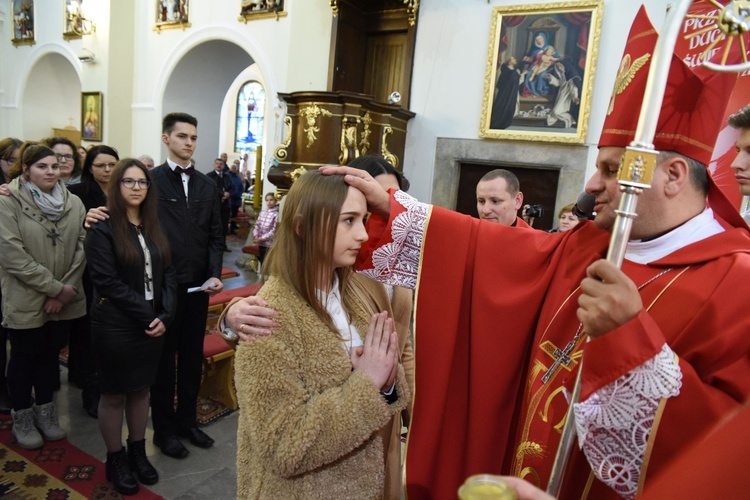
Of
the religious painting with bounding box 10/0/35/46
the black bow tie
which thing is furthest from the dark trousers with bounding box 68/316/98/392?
the religious painting with bounding box 10/0/35/46

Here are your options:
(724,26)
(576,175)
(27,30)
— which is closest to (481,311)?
(724,26)

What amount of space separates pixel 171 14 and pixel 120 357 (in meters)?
8.43

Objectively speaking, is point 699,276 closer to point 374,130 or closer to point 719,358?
point 719,358

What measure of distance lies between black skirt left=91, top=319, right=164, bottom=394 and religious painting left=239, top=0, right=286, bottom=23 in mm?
6653

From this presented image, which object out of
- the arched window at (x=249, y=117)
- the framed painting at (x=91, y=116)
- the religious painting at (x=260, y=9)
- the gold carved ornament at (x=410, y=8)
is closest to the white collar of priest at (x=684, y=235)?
the gold carved ornament at (x=410, y=8)

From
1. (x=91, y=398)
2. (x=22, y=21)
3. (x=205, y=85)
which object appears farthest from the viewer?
(x=22, y=21)

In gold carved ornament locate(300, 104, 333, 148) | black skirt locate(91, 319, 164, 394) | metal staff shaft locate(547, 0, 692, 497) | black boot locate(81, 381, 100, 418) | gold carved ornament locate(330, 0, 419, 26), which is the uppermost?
gold carved ornament locate(330, 0, 419, 26)

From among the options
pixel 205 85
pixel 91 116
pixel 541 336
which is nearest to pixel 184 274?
pixel 541 336

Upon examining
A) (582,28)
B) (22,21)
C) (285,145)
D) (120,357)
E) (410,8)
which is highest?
(22,21)

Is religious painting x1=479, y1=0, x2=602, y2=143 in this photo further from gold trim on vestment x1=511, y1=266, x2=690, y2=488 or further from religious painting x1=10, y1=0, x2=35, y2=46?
religious painting x1=10, y1=0, x2=35, y2=46

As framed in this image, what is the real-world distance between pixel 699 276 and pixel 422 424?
0.80m

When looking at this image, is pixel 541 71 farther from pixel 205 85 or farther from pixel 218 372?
pixel 205 85

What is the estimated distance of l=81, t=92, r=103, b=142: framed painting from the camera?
948 cm

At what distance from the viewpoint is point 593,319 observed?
0.86 m
